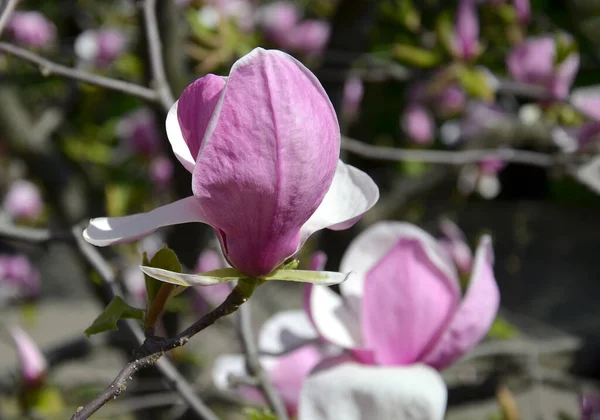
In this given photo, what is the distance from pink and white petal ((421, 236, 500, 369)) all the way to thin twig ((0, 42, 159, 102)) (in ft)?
1.08

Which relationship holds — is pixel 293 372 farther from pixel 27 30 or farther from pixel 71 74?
pixel 27 30

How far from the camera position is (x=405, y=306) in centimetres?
50

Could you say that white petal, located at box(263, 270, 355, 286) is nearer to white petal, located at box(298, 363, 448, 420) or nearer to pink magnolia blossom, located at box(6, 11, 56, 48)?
white petal, located at box(298, 363, 448, 420)

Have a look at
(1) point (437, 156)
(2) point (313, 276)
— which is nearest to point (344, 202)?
(2) point (313, 276)

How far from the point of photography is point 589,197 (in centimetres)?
584

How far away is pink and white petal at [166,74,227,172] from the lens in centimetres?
33

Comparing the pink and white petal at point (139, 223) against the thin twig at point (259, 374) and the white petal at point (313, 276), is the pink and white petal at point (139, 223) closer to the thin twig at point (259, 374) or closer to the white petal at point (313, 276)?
the white petal at point (313, 276)

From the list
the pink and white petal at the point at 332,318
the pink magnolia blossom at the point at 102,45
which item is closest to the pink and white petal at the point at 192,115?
the pink and white petal at the point at 332,318

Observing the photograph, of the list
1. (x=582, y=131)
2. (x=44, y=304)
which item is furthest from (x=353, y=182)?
(x=44, y=304)

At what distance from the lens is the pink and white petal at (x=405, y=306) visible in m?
0.50

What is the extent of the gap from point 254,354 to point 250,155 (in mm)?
294

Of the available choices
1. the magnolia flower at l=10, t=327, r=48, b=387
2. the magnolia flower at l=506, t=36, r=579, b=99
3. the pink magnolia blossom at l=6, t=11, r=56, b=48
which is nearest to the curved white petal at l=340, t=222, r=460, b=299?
the magnolia flower at l=10, t=327, r=48, b=387

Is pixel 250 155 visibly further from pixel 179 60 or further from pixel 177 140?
pixel 179 60

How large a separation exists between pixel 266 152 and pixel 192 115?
5 centimetres
